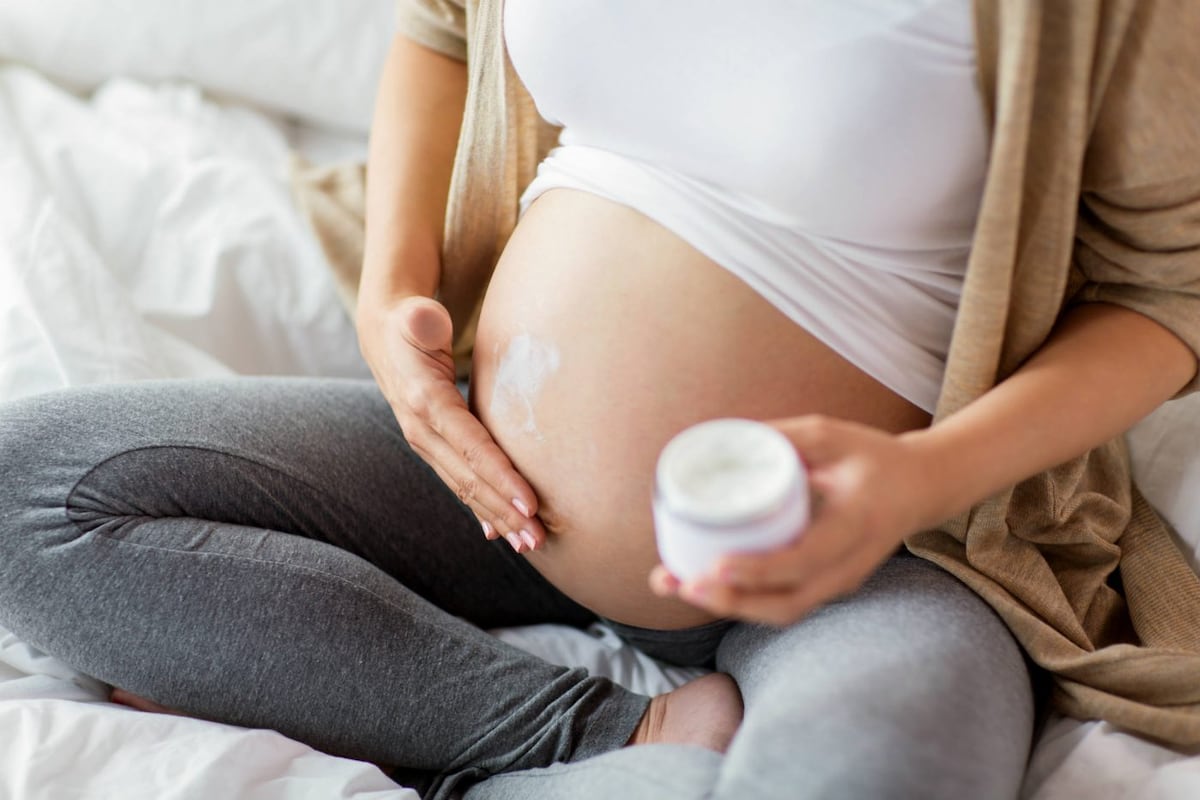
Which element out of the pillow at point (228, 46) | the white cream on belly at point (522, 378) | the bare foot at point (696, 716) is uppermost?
the pillow at point (228, 46)

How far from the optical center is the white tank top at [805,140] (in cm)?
66

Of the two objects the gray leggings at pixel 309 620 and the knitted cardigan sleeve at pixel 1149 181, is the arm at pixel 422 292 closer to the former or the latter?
the gray leggings at pixel 309 620

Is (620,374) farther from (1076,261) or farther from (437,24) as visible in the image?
(437,24)

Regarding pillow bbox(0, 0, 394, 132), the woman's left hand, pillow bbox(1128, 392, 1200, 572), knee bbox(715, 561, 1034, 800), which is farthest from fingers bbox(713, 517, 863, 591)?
pillow bbox(0, 0, 394, 132)

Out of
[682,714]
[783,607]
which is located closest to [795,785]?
[783,607]

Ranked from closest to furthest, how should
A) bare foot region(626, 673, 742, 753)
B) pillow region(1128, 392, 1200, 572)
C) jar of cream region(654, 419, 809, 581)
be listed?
jar of cream region(654, 419, 809, 581), bare foot region(626, 673, 742, 753), pillow region(1128, 392, 1200, 572)

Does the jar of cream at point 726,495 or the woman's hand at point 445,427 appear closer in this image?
the jar of cream at point 726,495

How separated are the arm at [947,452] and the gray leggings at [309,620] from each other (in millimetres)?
119

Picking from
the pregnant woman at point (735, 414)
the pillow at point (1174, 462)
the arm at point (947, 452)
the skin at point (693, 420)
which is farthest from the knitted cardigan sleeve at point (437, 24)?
the pillow at point (1174, 462)

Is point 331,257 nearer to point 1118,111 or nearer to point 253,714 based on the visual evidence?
point 253,714

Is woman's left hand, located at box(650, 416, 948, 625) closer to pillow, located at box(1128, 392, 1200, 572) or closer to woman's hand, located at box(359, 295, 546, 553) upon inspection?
woman's hand, located at box(359, 295, 546, 553)

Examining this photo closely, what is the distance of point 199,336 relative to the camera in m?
1.12

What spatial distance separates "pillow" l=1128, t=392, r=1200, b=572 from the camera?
880mm

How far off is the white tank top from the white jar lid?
0.67 feet
